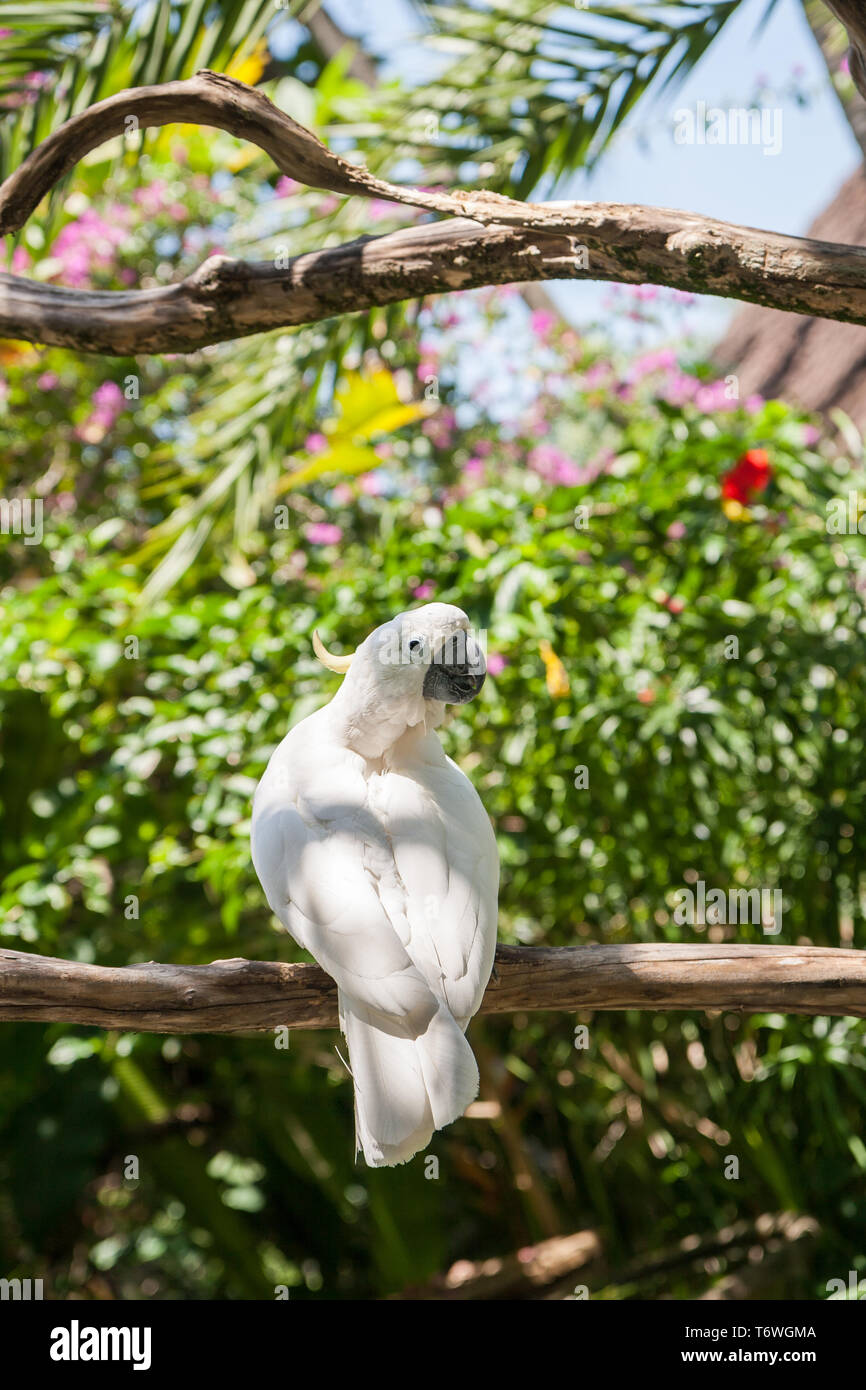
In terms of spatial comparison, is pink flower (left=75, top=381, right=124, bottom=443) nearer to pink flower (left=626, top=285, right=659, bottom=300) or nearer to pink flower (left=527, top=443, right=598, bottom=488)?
pink flower (left=527, top=443, right=598, bottom=488)

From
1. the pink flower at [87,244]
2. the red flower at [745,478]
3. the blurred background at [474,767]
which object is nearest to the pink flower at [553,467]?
the blurred background at [474,767]

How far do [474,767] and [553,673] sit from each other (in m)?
0.48

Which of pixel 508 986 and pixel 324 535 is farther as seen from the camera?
pixel 324 535

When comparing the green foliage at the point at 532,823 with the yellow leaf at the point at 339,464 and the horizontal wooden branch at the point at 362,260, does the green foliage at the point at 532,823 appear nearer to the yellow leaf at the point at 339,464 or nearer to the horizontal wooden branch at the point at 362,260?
the yellow leaf at the point at 339,464

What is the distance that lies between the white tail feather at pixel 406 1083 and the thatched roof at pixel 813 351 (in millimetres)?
3447

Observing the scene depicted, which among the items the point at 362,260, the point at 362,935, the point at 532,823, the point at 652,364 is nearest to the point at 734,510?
the point at 532,823

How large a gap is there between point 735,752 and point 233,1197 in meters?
2.02

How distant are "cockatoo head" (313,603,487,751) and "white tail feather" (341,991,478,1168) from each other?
Answer: 390 mm

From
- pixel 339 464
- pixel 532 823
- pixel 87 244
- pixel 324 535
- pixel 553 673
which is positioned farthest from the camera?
pixel 87 244

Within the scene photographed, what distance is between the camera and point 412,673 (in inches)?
56.5

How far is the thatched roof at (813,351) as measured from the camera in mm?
4266

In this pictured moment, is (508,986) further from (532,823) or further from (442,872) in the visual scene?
(532,823)

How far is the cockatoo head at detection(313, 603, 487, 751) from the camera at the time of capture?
1404 mm

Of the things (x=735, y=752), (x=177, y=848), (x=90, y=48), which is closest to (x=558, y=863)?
(x=735, y=752)
